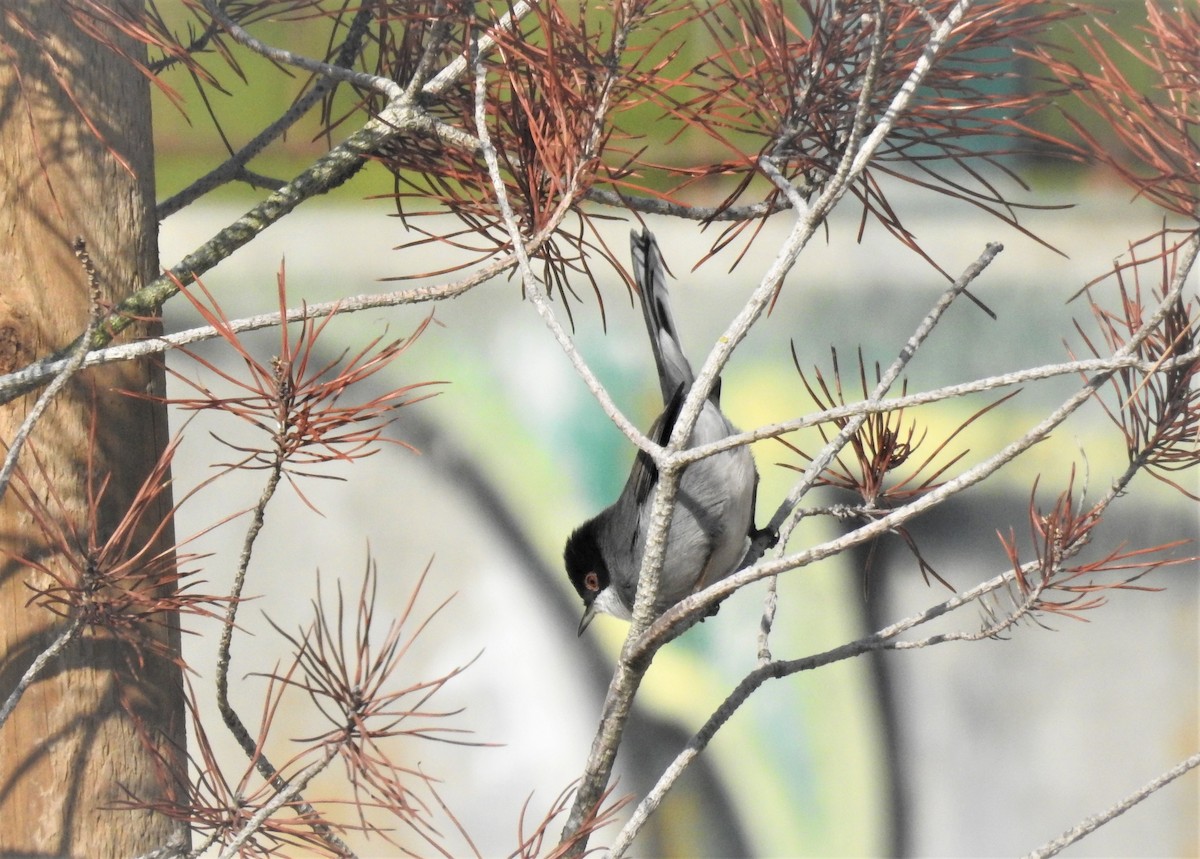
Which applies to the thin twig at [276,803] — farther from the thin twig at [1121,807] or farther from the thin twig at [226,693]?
the thin twig at [1121,807]

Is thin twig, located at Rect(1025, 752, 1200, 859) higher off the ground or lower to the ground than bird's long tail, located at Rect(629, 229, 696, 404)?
lower

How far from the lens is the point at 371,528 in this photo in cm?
157

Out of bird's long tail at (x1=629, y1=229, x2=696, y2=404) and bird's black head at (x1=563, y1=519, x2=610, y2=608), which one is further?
bird's black head at (x1=563, y1=519, x2=610, y2=608)

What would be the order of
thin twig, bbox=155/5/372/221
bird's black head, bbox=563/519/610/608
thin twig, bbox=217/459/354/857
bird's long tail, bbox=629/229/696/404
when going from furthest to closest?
bird's black head, bbox=563/519/610/608
bird's long tail, bbox=629/229/696/404
thin twig, bbox=155/5/372/221
thin twig, bbox=217/459/354/857

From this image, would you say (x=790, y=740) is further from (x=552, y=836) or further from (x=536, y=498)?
(x=536, y=498)

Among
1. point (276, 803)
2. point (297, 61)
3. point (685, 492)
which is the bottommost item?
point (276, 803)

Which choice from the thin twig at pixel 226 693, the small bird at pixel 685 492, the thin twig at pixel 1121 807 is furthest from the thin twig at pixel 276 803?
the thin twig at pixel 1121 807

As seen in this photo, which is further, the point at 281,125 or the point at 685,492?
the point at 685,492

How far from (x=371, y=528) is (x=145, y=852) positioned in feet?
3.02

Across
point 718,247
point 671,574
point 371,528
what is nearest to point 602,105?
point 718,247

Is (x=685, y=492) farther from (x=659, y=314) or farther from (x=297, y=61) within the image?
(x=297, y=61)

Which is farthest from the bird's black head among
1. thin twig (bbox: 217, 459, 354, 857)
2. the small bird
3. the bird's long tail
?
thin twig (bbox: 217, 459, 354, 857)

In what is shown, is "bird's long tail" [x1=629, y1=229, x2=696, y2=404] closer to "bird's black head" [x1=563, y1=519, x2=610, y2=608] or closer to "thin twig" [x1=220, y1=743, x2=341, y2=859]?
"bird's black head" [x1=563, y1=519, x2=610, y2=608]

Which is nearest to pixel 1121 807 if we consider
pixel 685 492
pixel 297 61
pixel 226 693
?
pixel 685 492
